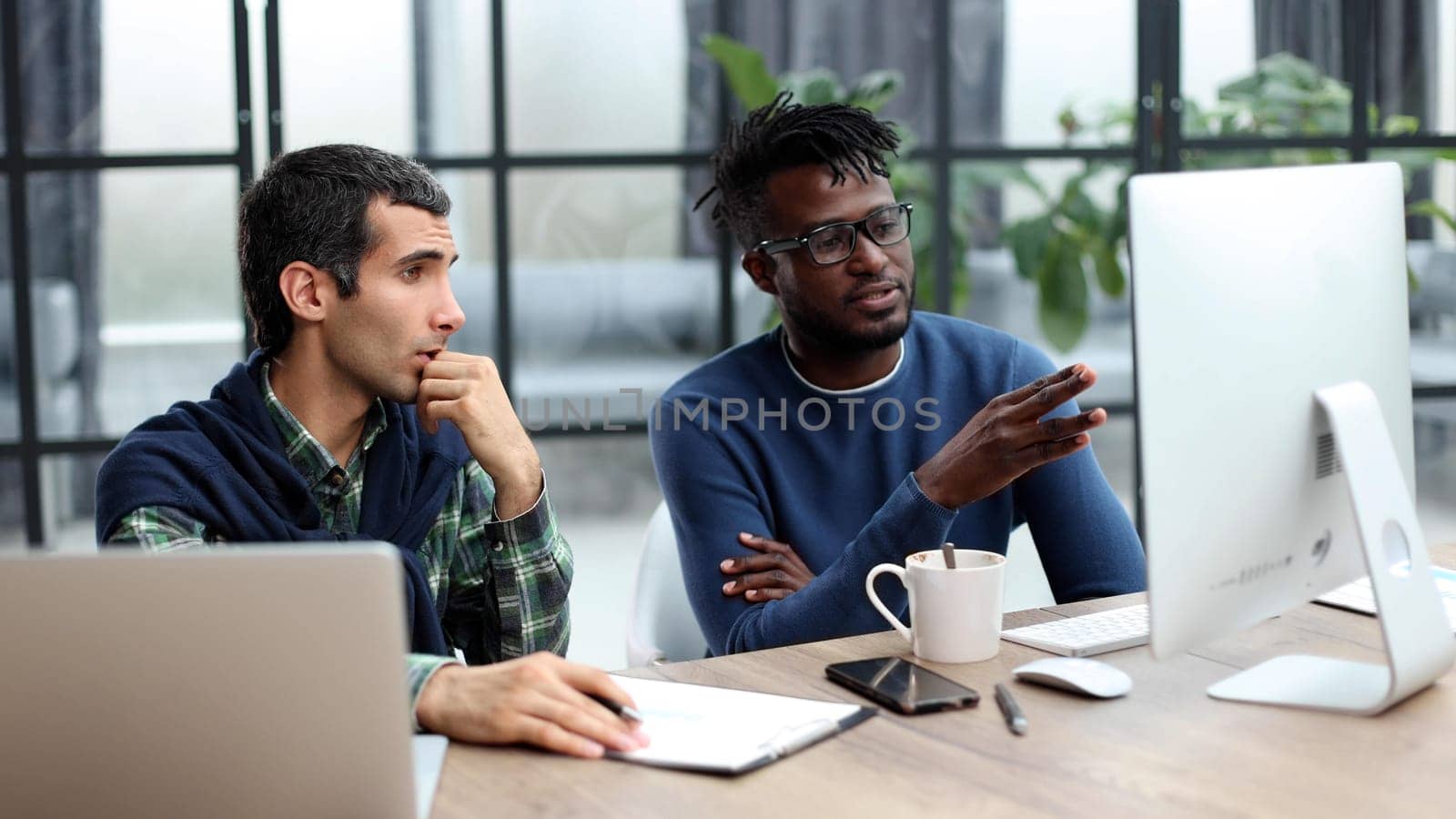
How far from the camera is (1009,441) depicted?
→ 1.46 m

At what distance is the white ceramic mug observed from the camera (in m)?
1.36

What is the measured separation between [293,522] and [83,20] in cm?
222

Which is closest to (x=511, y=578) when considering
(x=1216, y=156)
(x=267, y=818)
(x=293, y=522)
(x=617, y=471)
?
(x=293, y=522)

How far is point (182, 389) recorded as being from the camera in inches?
136

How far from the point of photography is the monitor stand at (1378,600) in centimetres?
120

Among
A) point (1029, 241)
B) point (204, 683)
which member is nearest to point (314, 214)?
point (204, 683)

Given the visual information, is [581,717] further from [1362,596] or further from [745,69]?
[745,69]

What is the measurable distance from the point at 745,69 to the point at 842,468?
1719 mm

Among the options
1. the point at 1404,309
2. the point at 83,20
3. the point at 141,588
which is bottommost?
the point at 141,588

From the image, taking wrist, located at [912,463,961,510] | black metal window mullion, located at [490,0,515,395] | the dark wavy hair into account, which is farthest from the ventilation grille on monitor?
black metal window mullion, located at [490,0,515,395]

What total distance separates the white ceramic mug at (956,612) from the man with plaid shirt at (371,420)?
1.69ft

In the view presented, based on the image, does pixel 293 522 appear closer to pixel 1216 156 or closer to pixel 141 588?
pixel 141 588

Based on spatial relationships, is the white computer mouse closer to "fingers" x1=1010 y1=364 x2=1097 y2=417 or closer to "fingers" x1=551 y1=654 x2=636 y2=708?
"fingers" x1=1010 y1=364 x2=1097 y2=417

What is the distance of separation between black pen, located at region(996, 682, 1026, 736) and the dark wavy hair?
91cm
